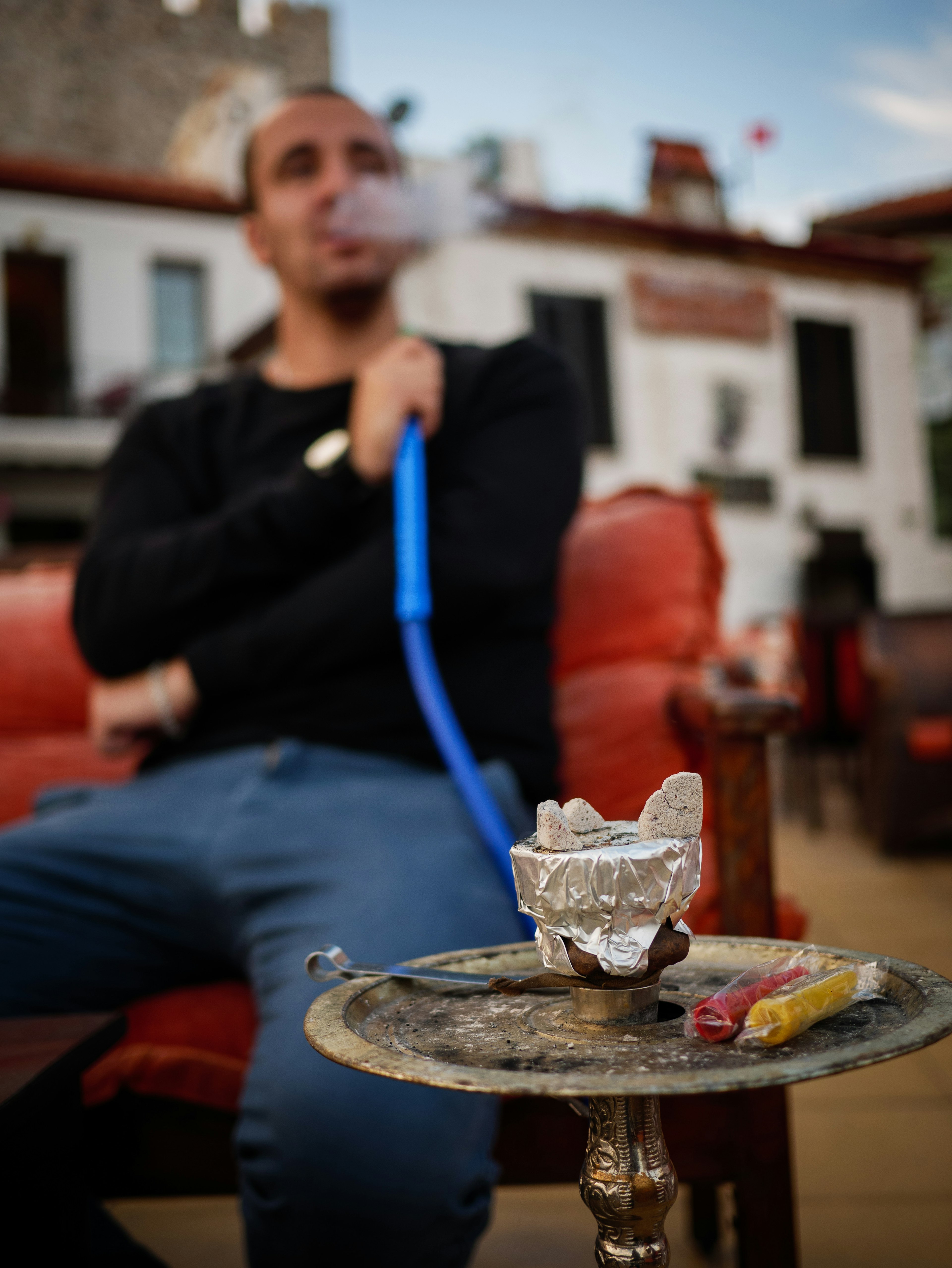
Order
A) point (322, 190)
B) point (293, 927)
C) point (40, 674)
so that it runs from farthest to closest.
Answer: point (40, 674) → point (322, 190) → point (293, 927)

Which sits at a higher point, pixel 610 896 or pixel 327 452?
pixel 327 452

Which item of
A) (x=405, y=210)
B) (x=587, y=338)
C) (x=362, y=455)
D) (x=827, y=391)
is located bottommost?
(x=362, y=455)

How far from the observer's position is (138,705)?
123cm

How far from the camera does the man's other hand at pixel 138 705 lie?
1215 mm

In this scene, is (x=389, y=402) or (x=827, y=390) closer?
(x=389, y=402)

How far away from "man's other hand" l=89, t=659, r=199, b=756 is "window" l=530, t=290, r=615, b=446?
797cm

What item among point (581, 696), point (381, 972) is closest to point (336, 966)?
point (381, 972)

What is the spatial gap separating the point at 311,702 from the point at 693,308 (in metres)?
8.90

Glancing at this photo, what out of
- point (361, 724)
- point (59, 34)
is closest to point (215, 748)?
point (361, 724)

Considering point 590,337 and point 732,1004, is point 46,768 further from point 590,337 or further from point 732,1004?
point 590,337

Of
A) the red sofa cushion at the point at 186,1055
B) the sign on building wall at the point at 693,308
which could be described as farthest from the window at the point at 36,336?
the red sofa cushion at the point at 186,1055

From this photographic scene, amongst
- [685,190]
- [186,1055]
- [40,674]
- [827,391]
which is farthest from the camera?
[827,391]

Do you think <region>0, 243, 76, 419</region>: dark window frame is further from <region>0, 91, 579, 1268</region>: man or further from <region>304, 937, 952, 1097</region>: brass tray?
<region>304, 937, 952, 1097</region>: brass tray

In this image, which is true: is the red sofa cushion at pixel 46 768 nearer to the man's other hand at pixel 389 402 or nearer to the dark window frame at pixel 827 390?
the man's other hand at pixel 389 402
